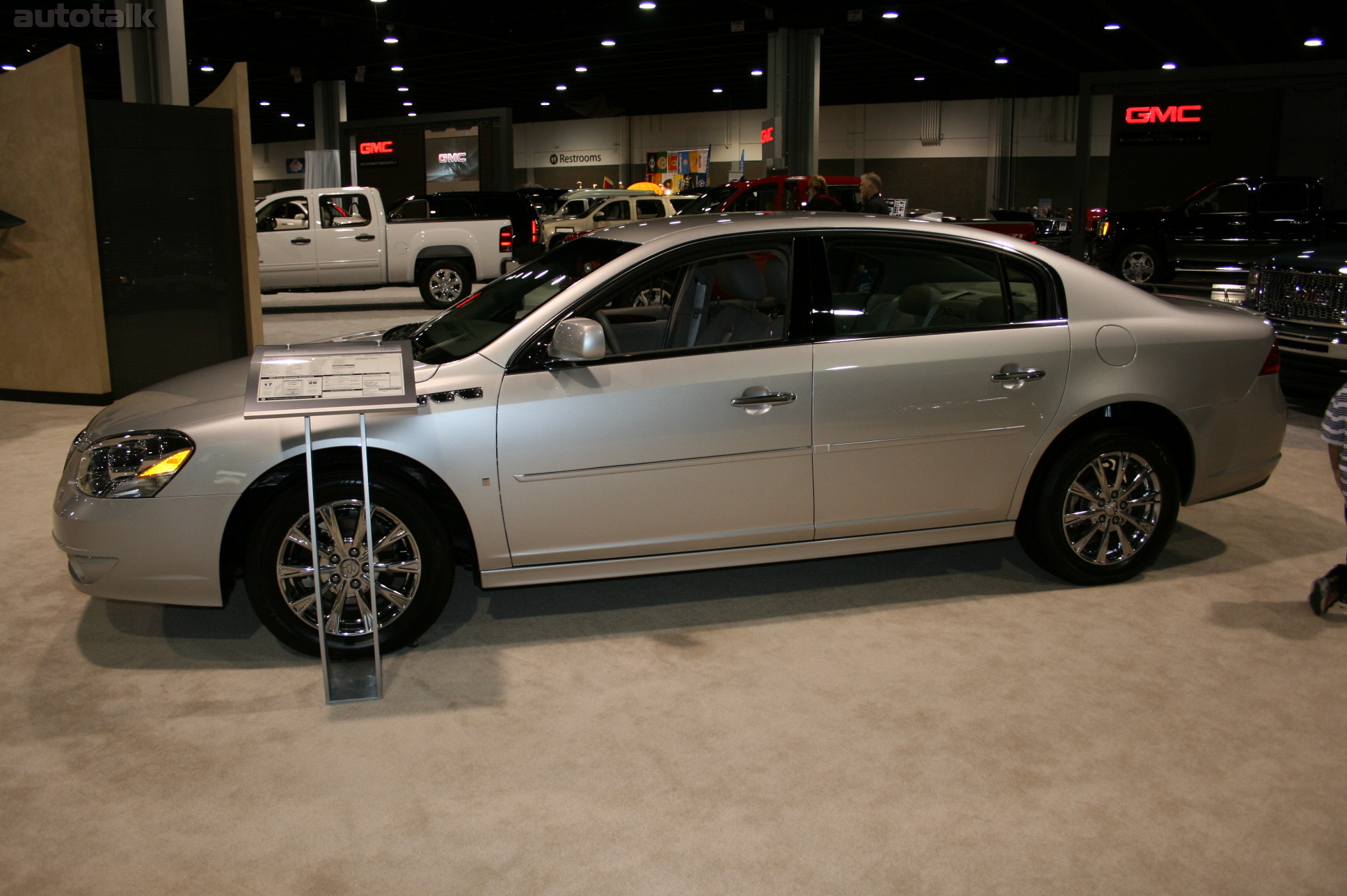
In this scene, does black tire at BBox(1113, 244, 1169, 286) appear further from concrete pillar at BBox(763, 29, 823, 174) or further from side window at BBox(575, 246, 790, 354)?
side window at BBox(575, 246, 790, 354)

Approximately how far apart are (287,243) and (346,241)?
2.87ft

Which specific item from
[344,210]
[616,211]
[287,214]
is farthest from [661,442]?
[616,211]

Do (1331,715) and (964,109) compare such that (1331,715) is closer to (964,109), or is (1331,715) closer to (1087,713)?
(1087,713)

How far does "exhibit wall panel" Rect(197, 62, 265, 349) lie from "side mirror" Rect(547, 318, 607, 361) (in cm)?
660

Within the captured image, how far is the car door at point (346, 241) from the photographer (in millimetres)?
15750

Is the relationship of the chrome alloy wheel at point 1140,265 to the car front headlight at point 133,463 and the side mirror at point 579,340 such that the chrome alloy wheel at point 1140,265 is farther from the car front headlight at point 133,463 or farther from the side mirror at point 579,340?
the car front headlight at point 133,463

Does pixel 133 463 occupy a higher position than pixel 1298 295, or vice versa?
pixel 1298 295

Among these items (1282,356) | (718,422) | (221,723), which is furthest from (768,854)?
(1282,356)

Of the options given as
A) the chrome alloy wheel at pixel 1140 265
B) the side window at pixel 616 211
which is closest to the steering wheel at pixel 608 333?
the chrome alloy wheel at pixel 1140 265

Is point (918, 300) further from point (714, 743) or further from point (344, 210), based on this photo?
point (344, 210)

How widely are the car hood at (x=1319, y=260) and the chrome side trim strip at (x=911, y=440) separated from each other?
5112 mm

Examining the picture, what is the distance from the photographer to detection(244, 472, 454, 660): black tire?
3584 millimetres

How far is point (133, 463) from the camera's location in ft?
11.7

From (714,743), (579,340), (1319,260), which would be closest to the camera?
(714,743)
